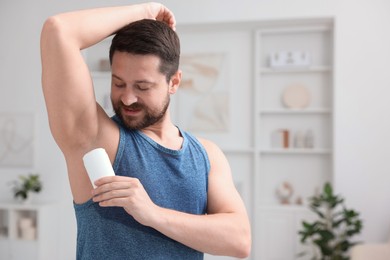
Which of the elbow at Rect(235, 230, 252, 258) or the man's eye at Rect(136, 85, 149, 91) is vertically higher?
the man's eye at Rect(136, 85, 149, 91)

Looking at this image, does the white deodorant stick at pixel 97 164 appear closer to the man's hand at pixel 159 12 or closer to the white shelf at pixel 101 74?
the man's hand at pixel 159 12

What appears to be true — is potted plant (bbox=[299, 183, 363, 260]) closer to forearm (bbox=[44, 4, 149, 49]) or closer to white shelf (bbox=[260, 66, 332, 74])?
white shelf (bbox=[260, 66, 332, 74])

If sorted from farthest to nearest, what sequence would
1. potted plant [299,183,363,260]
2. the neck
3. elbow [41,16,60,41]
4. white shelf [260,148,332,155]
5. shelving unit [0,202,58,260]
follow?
1. shelving unit [0,202,58,260]
2. white shelf [260,148,332,155]
3. potted plant [299,183,363,260]
4. the neck
5. elbow [41,16,60,41]

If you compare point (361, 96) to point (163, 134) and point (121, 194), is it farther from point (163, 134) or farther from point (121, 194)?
point (121, 194)

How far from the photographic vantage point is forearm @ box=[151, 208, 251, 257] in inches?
38.5


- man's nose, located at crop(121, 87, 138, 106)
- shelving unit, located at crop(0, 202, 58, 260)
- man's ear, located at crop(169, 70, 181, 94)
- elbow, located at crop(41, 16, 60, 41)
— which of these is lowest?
shelving unit, located at crop(0, 202, 58, 260)

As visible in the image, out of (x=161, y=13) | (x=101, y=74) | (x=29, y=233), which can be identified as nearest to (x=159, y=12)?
(x=161, y=13)

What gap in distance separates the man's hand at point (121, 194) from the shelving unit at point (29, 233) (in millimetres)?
4396

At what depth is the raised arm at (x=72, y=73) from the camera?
35.9 inches

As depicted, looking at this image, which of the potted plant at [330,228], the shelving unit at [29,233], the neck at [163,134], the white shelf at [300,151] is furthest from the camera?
the shelving unit at [29,233]

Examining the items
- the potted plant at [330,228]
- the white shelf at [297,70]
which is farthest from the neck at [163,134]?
the white shelf at [297,70]

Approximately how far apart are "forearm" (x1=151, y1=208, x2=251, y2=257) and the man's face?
0.65 ft

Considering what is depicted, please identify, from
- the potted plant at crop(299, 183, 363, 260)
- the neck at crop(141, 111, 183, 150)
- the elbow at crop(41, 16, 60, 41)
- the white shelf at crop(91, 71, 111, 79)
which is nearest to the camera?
the elbow at crop(41, 16, 60, 41)

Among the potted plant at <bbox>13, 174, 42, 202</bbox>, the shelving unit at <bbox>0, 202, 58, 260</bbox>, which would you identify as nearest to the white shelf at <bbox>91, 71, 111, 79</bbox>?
the potted plant at <bbox>13, 174, 42, 202</bbox>
